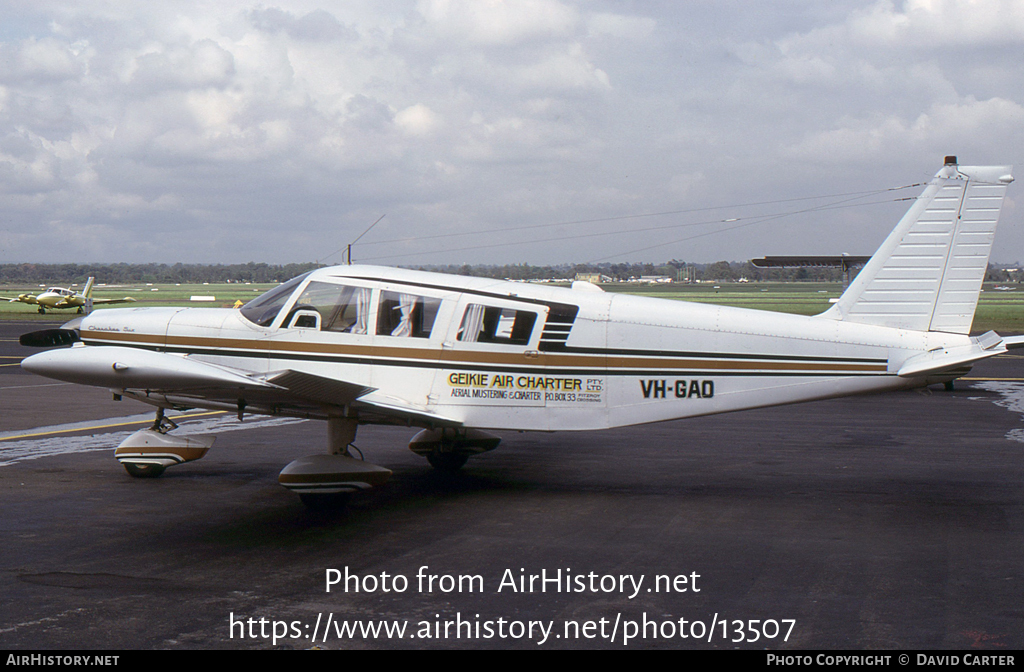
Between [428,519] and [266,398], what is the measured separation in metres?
2.12

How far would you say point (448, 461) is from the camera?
36.2ft

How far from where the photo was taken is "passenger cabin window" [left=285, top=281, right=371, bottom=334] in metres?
9.52

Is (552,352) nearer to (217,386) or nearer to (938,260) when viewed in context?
(217,386)

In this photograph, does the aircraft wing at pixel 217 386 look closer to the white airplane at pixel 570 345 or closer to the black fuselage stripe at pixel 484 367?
the white airplane at pixel 570 345

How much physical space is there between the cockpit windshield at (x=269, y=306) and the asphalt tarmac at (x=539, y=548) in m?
2.01

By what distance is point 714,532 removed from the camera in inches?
310

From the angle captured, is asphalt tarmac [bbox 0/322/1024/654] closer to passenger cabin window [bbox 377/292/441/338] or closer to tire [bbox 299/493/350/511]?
tire [bbox 299/493/350/511]

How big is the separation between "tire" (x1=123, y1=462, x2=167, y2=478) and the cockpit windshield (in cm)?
236

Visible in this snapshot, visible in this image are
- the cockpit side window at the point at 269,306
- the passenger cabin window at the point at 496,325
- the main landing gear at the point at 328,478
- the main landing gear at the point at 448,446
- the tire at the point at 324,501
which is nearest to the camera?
the main landing gear at the point at 328,478

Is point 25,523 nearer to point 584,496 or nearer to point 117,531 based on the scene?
point 117,531

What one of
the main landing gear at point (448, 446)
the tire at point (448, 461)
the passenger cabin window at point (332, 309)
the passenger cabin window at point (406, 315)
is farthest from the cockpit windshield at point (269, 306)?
the tire at point (448, 461)

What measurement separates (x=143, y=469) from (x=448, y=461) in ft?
12.5

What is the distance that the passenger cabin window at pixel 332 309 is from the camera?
31.2 ft

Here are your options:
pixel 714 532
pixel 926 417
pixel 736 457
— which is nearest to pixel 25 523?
pixel 714 532
